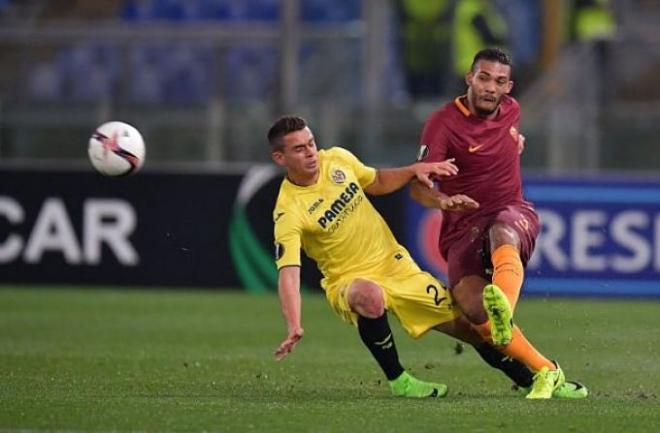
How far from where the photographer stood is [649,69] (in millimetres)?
18562

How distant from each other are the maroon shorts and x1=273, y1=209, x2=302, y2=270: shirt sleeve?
3.22ft

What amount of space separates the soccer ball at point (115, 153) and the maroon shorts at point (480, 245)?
7.21ft

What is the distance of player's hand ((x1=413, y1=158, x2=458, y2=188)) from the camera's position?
905cm

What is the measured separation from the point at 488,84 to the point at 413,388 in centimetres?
179

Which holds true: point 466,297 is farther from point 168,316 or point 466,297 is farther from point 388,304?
point 168,316

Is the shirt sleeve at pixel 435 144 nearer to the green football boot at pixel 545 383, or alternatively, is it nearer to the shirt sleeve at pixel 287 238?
the shirt sleeve at pixel 287 238

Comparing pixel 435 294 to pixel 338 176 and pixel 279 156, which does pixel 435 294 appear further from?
pixel 279 156

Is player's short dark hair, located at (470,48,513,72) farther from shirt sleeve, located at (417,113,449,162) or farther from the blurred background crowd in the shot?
the blurred background crowd

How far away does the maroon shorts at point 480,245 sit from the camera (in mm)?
9338

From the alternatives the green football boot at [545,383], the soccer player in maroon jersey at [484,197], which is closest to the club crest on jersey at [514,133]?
the soccer player in maroon jersey at [484,197]

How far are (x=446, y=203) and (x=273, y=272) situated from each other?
28.2 ft

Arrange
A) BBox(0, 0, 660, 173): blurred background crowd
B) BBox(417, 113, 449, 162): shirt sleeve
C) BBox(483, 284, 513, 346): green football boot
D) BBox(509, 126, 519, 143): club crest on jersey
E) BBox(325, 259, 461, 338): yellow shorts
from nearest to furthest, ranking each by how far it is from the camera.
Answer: BBox(483, 284, 513, 346): green football boot < BBox(325, 259, 461, 338): yellow shorts < BBox(417, 113, 449, 162): shirt sleeve < BBox(509, 126, 519, 143): club crest on jersey < BBox(0, 0, 660, 173): blurred background crowd

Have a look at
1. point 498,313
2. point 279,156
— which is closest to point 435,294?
point 498,313

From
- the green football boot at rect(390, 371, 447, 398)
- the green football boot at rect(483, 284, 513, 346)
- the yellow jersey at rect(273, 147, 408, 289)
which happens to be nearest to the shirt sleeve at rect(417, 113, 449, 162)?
the yellow jersey at rect(273, 147, 408, 289)
